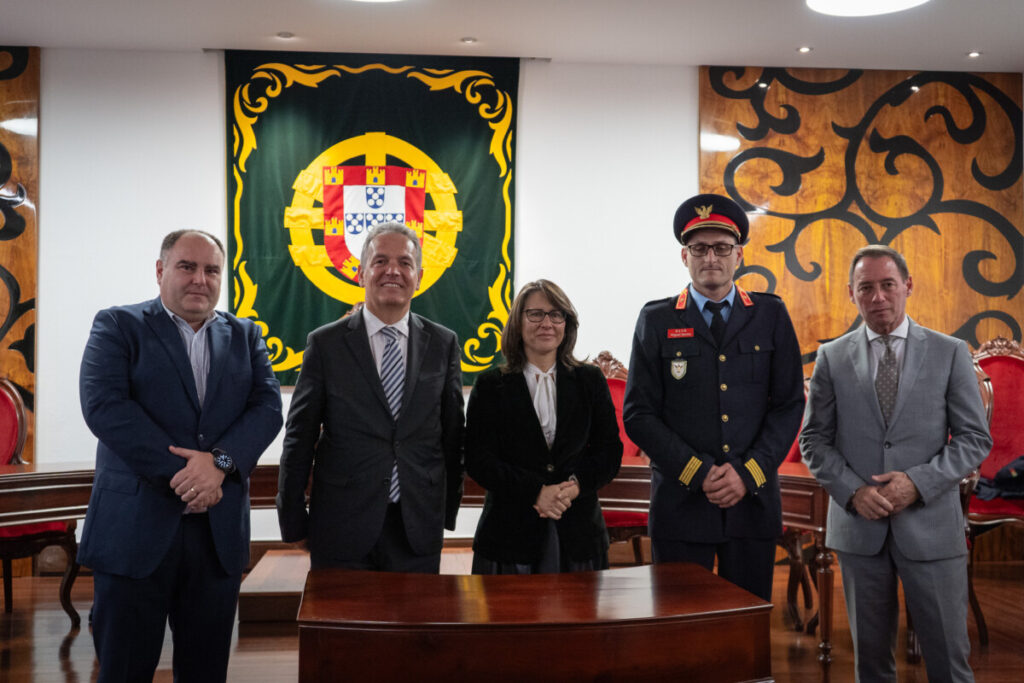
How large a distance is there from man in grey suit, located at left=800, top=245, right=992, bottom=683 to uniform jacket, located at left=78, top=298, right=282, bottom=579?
168 centimetres

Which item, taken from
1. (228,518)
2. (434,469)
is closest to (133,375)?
(228,518)

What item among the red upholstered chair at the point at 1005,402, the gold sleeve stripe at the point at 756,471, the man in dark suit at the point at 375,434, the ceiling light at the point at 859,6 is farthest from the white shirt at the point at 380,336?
the red upholstered chair at the point at 1005,402

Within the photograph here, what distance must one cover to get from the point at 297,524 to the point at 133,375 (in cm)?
58

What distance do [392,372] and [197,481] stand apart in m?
0.57

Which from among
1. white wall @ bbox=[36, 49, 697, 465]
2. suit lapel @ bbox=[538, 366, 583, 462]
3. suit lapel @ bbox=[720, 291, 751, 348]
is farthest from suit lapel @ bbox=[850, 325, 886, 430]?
white wall @ bbox=[36, 49, 697, 465]

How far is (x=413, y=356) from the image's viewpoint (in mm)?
2348

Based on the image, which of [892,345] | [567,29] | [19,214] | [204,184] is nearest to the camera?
[892,345]

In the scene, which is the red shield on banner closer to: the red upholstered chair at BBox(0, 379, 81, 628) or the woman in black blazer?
the red upholstered chair at BBox(0, 379, 81, 628)

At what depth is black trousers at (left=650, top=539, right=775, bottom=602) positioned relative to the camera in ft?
7.80

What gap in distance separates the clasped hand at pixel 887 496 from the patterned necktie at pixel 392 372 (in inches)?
53.0

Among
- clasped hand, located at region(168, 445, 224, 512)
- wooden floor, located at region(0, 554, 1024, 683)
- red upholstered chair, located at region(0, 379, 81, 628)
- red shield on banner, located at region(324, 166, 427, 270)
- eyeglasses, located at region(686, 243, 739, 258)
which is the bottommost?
wooden floor, located at region(0, 554, 1024, 683)

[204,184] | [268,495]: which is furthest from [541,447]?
[204,184]

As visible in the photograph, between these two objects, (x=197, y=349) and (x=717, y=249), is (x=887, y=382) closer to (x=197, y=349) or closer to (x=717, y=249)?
(x=717, y=249)

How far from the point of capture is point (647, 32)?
16.2 ft
